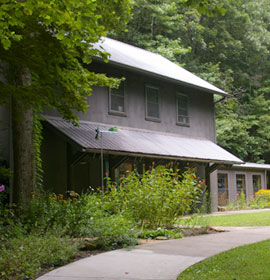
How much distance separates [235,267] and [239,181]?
20.7 m

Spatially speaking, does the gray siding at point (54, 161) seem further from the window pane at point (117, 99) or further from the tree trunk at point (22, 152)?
the tree trunk at point (22, 152)

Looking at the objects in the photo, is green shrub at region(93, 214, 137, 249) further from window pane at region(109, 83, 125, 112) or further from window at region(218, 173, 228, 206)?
window at region(218, 173, 228, 206)

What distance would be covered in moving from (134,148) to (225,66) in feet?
79.4

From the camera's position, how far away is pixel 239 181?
2586cm

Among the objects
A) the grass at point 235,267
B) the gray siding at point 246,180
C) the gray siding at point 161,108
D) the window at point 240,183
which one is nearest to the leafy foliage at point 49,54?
the gray siding at point 161,108

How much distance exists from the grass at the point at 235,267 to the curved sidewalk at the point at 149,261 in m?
0.20

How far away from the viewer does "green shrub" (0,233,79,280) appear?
5.59 meters

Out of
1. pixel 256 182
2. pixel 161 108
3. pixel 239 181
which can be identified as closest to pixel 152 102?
pixel 161 108

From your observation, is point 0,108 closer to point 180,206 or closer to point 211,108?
point 180,206

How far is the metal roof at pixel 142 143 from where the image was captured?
546 inches

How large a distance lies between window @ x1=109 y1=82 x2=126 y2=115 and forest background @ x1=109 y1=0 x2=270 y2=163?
1342cm

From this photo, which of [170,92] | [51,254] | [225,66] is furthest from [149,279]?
[225,66]

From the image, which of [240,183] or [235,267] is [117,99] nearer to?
[235,267]

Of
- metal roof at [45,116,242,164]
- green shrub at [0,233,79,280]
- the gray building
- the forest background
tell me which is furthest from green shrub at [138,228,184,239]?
the forest background
